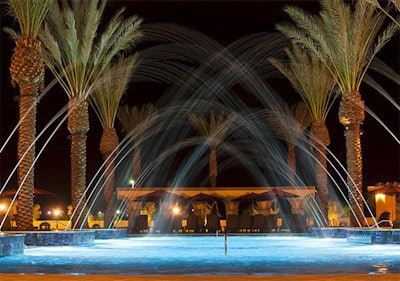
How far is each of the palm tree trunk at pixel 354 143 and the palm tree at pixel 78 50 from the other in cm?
1002

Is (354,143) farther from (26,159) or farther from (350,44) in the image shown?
(26,159)

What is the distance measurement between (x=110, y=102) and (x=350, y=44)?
13938mm

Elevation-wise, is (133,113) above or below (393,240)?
above

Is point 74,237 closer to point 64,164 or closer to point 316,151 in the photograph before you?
point 316,151

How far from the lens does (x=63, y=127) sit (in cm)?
6406

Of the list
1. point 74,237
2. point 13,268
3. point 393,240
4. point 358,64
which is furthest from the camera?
point 358,64

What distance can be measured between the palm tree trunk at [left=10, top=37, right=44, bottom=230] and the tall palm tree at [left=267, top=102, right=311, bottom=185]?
80.3ft

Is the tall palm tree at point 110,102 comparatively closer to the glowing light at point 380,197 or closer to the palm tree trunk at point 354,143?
the palm tree trunk at point 354,143

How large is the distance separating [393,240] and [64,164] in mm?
52854

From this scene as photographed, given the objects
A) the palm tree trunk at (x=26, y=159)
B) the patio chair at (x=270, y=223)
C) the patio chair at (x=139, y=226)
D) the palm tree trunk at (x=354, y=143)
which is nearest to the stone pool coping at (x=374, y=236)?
the palm tree trunk at (x=354, y=143)

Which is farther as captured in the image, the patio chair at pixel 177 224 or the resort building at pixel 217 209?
the patio chair at pixel 177 224

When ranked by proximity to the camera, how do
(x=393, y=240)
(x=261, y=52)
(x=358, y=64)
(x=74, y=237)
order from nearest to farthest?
(x=393, y=240), (x=74, y=237), (x=358, y=64), (x=261, y=52)

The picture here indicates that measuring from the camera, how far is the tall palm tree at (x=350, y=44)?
97.4 feet

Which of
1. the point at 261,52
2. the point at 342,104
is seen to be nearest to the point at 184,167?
the point at 261,52
